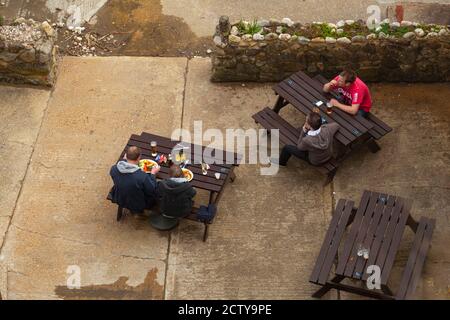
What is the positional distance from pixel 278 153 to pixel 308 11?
2983 mm

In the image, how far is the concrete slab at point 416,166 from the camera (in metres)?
8.02

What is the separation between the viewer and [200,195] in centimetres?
867

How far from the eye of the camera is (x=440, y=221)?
8359mm

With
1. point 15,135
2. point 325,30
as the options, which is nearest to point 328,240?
point 325,30

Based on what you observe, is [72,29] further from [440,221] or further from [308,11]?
[440,221]

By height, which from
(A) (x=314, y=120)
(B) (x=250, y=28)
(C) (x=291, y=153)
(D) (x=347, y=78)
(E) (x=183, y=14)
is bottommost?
(C) (x=291, y=153)

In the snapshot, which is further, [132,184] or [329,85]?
[329,85]

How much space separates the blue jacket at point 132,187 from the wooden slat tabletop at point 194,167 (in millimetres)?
342

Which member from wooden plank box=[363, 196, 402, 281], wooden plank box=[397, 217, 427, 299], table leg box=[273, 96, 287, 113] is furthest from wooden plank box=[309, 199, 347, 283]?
table leg box=[273, 96, 287, 113]

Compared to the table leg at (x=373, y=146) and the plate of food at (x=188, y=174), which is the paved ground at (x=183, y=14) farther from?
the plate of food at (x=188, y=174)

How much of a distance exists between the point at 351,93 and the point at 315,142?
96cm

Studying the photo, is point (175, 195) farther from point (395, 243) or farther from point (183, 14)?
point (183, 14)

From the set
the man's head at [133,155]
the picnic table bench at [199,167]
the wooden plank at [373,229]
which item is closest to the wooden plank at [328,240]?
the wooden plank at [373,229]

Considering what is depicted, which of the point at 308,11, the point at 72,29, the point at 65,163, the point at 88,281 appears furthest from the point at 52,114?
the point at 308,11
